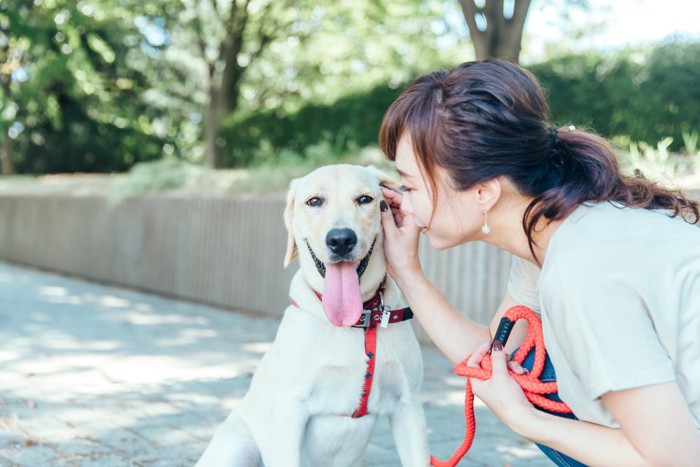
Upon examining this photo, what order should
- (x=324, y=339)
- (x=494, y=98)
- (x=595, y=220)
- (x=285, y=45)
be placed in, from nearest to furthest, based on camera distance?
1. (x=595, y=220)
2. (x=494, y=98)
3. (x=324, y=339)
4. (x=285, y=45)

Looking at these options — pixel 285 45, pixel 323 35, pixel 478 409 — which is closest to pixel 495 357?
pixel 478 409

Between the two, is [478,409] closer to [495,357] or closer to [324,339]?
[324,339]

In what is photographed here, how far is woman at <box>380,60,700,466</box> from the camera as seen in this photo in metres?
1.81

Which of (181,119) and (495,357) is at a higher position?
(181,119)

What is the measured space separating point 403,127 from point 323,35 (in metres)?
17.2

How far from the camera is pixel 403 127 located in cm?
239

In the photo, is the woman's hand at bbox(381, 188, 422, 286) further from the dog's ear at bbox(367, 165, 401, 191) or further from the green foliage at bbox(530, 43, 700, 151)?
the green foliage at bbox(530, 43, 700, 151)

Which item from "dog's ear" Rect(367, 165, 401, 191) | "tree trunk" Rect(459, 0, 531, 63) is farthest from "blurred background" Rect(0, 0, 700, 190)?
"dog's ear" Rect(367, 165, 401, 191)

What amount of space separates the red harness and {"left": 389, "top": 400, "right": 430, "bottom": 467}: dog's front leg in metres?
0.15

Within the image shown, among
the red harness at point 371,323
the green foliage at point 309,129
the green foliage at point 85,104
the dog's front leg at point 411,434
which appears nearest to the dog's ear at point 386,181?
the red harness at point 371,323

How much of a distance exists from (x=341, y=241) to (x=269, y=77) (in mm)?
19788

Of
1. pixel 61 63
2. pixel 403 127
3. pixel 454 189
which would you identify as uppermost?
pixel 61 63

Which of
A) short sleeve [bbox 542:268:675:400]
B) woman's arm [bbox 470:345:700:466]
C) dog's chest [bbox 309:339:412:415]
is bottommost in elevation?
dog's chest [bbox 309:339:412:415]

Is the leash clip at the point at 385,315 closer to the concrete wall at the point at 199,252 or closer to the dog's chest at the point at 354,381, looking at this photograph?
the dog's chest at the point at 354,381
